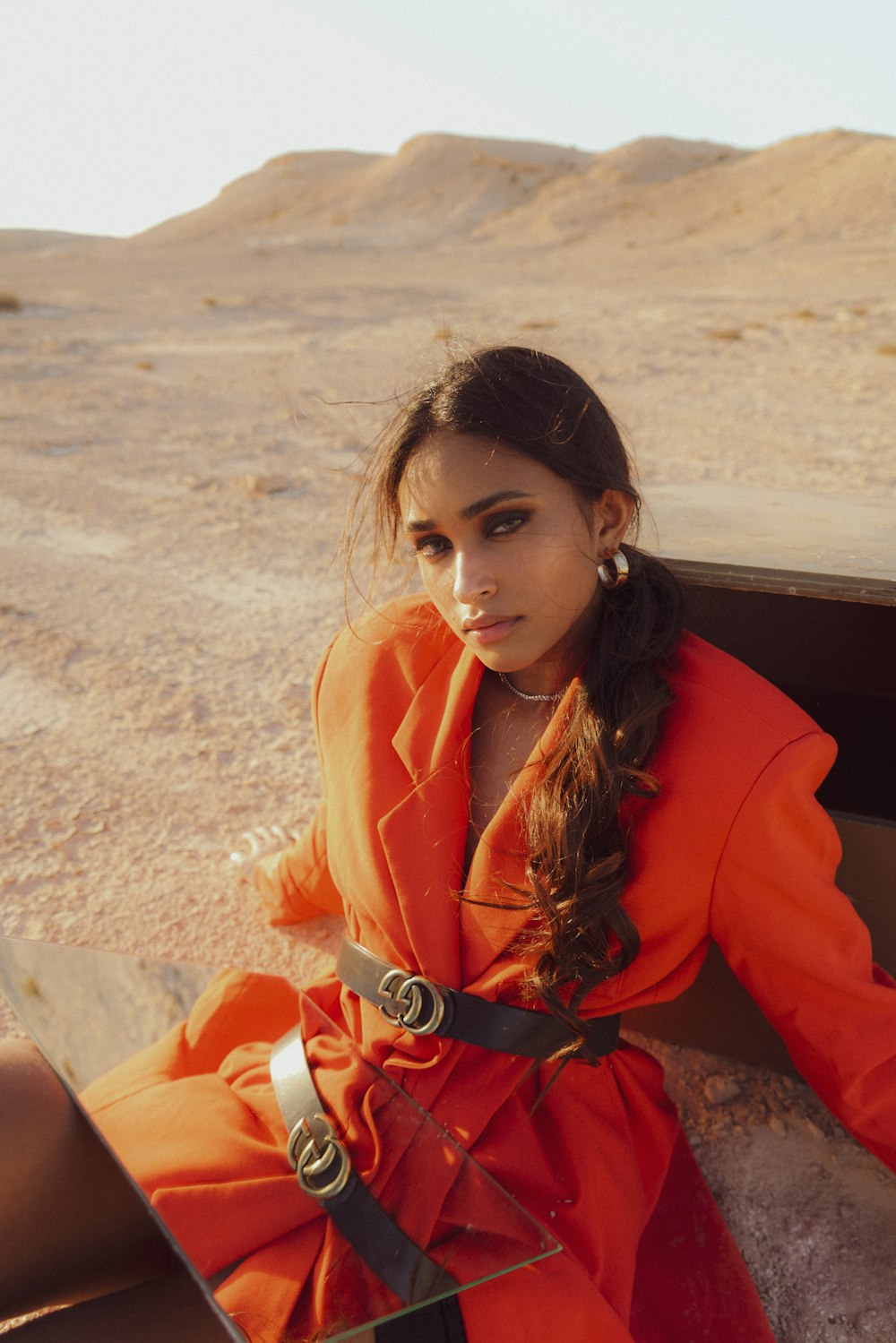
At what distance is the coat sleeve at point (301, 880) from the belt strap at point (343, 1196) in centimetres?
64

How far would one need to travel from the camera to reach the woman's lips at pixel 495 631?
52.9 inches

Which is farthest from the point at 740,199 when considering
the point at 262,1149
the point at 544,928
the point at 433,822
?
the point at 262,1149

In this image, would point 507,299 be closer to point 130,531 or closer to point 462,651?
point 130,531

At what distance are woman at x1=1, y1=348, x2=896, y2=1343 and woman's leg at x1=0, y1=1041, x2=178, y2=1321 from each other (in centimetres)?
7

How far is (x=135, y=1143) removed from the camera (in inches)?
50.5

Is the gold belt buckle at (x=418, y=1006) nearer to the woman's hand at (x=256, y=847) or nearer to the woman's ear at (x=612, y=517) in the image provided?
the woman's ear at (x=612, y=517)

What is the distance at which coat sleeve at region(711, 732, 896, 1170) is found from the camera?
1.24m

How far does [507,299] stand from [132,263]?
14.0 metres

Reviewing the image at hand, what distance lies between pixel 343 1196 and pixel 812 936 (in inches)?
26.6

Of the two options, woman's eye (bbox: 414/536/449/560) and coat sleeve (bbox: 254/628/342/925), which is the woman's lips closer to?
woman's eye (bbox: 414/536/449/560)

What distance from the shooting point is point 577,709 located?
139 cm

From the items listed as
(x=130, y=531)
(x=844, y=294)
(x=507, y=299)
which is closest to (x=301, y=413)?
(x=130, y=531)

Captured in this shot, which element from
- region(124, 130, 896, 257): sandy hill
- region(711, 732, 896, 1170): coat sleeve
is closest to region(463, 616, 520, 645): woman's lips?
region(711, 732, 896, 1170): coat sleeve

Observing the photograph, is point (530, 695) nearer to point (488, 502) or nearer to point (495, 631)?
point (495, 631)
